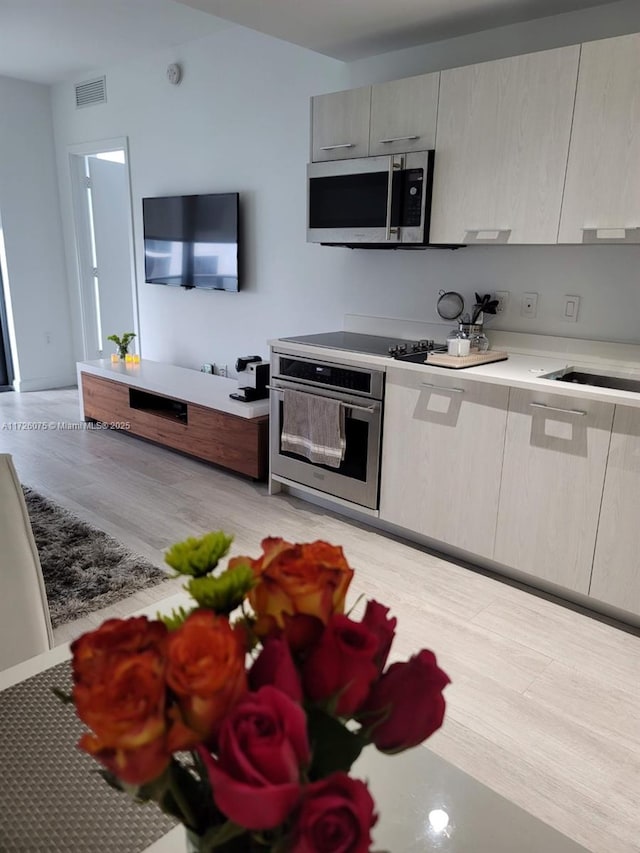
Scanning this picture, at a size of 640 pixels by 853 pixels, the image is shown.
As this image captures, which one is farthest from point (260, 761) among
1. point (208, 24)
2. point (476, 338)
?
point (208, 24)

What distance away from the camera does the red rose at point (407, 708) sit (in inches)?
21.2

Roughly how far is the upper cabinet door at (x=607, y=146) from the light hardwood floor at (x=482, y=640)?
4.96ft

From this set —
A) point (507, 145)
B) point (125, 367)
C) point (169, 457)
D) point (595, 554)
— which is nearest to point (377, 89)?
point (507, 145)

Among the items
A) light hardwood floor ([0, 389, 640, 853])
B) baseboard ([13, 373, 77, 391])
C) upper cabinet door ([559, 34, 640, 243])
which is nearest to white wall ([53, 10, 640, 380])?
upper cabinet door ([559, 34, 640, 243])

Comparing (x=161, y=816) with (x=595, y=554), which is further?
(x=595, y=554)

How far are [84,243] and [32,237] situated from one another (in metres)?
0.45

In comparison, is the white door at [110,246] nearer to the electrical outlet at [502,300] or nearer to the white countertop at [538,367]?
the white countertop at [538,367]

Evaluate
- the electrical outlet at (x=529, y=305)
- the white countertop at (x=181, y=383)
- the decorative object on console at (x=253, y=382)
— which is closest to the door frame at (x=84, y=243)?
the white countertop at (x=181, y=383)

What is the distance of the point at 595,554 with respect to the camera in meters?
2.39

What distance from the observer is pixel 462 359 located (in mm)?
2736

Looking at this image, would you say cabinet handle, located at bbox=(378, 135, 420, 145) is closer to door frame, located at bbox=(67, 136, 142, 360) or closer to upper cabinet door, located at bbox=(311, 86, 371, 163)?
upper cabinet door, located at bbox=(311, 86, 371, 163)

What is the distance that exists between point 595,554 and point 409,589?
748mm

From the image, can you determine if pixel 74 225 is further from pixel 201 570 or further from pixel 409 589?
pixel 201 570

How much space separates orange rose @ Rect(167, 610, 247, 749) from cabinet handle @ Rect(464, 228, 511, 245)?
2.55 metres
